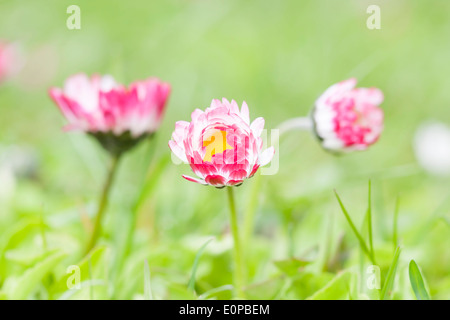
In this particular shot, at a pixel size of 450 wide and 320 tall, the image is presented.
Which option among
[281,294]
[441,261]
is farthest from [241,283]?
[441,261]

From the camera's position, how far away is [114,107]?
24.2 inches

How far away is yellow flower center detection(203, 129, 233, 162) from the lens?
18.1 inches

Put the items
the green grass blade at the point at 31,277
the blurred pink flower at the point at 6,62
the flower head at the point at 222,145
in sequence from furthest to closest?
the blurred pink flower at the point at 6,62 < the green grass blade at the point at 31,277 < the flower head at the point at 222,145

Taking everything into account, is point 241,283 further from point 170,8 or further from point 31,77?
point 170,8

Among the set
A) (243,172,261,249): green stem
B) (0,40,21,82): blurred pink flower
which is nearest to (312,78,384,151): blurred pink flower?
(243,172,261,249): green stem

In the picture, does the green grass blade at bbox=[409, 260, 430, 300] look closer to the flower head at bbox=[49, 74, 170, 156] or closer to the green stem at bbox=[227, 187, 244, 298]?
the green stem at bbox=[227, 187, 244, 298]

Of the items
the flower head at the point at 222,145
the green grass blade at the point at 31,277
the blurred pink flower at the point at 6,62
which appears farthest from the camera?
the blurred pink flower at the point at 6,62

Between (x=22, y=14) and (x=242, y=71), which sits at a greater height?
(x=22, y=14)

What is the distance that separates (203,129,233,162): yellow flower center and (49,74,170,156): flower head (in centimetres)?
18

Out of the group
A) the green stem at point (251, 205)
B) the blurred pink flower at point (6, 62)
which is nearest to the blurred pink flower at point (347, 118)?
the green stem at point (251, 205)

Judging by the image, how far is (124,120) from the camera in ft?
2.07

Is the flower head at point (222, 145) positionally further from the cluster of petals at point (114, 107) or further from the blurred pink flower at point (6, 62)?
the blurred pink flower at point (6, 62)

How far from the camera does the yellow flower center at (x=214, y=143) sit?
46 centimetres

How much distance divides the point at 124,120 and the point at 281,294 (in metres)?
0.25
